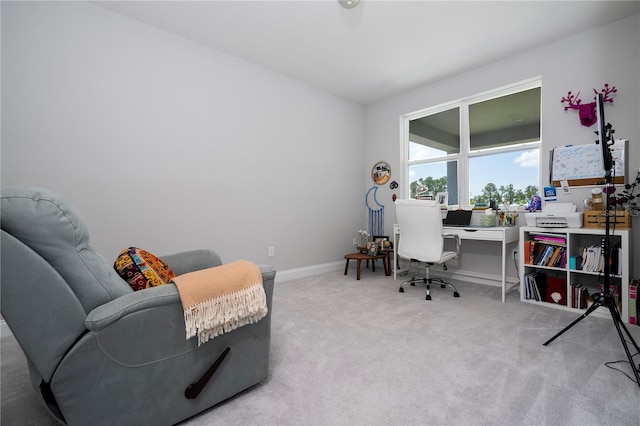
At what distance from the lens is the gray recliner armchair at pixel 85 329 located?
904 mm

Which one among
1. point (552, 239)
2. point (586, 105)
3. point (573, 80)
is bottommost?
point (552, 239)

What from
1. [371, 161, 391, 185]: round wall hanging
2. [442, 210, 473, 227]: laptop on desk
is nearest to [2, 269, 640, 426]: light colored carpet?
[442, 210, 473, 227]: laptop on desk

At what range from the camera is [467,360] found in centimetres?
175

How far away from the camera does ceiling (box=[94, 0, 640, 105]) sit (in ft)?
8.23

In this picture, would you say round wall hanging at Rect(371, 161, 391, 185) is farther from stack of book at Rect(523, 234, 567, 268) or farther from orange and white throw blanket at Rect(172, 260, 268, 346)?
orange and white throw blanket at Rect(172, 260, 268, 346)

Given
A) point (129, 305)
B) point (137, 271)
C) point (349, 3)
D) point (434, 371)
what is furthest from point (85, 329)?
point (349, 3)

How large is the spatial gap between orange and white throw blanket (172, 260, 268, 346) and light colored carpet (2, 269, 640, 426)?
1.42 ft

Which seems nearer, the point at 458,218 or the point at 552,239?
the point at 552,239

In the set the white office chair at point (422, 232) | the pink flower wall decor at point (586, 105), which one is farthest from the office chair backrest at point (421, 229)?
the pink flower wall decor at point (586, 105)

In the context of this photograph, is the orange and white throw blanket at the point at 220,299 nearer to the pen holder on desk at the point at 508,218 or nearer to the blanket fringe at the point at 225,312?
the blanket fringe at the point at 225,312

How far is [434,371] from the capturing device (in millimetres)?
1630

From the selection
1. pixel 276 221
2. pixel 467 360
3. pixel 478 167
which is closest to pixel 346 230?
pixel 276 221

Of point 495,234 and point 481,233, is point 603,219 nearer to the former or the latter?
point 495,234

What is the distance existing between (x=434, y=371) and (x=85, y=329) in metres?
1.65
